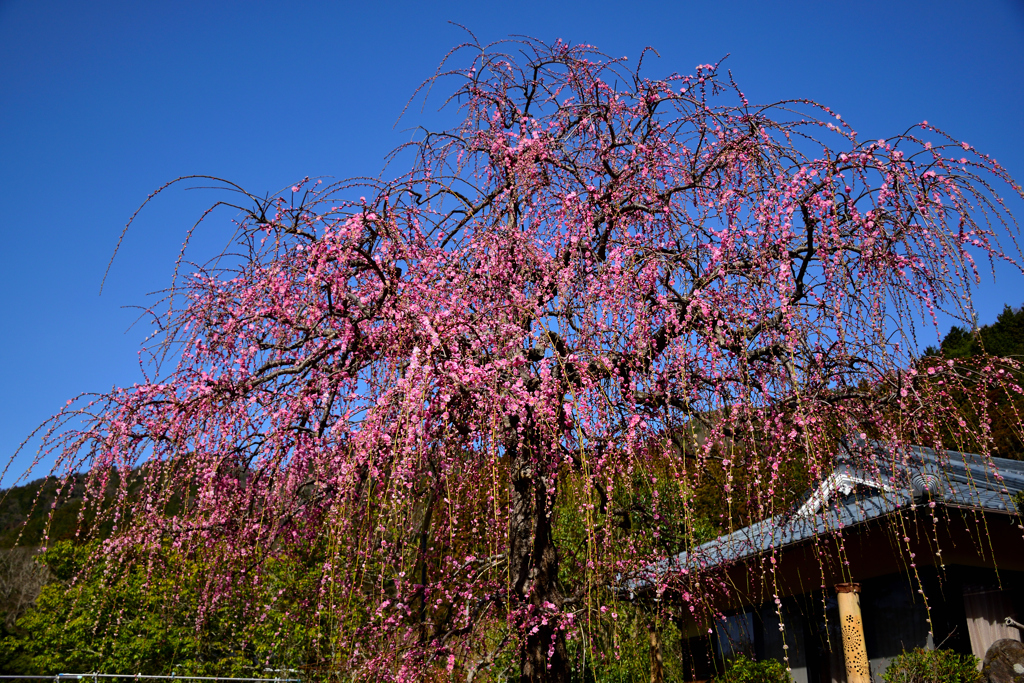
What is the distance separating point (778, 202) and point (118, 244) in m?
4.19

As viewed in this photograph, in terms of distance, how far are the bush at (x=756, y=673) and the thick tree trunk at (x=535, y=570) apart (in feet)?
15.5

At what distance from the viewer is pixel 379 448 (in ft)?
12.7

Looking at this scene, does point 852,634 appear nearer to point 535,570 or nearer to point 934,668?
point 934,668

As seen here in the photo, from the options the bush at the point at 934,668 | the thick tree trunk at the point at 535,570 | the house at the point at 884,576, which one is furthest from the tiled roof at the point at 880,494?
the bush at the point at 934,668

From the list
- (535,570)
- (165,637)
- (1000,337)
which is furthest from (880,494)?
(1000,337)

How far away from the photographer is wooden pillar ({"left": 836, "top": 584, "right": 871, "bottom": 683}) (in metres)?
7.43

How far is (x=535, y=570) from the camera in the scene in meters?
4.63

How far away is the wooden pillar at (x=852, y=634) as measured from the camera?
7.43 m

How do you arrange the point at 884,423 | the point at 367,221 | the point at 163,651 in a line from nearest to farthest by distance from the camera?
the point at 367,221, the point at 884,423, the point at 163,651

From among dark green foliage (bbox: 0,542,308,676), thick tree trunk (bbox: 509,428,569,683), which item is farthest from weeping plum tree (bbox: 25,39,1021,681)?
dark green foliage (bbox: 0,542,308,676)

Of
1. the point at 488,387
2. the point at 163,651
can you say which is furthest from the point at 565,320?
the point at 163,651

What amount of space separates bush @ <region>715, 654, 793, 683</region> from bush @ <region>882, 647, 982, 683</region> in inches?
50.4

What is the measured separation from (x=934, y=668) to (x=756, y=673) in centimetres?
207

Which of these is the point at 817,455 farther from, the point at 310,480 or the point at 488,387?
the point at 310,480
